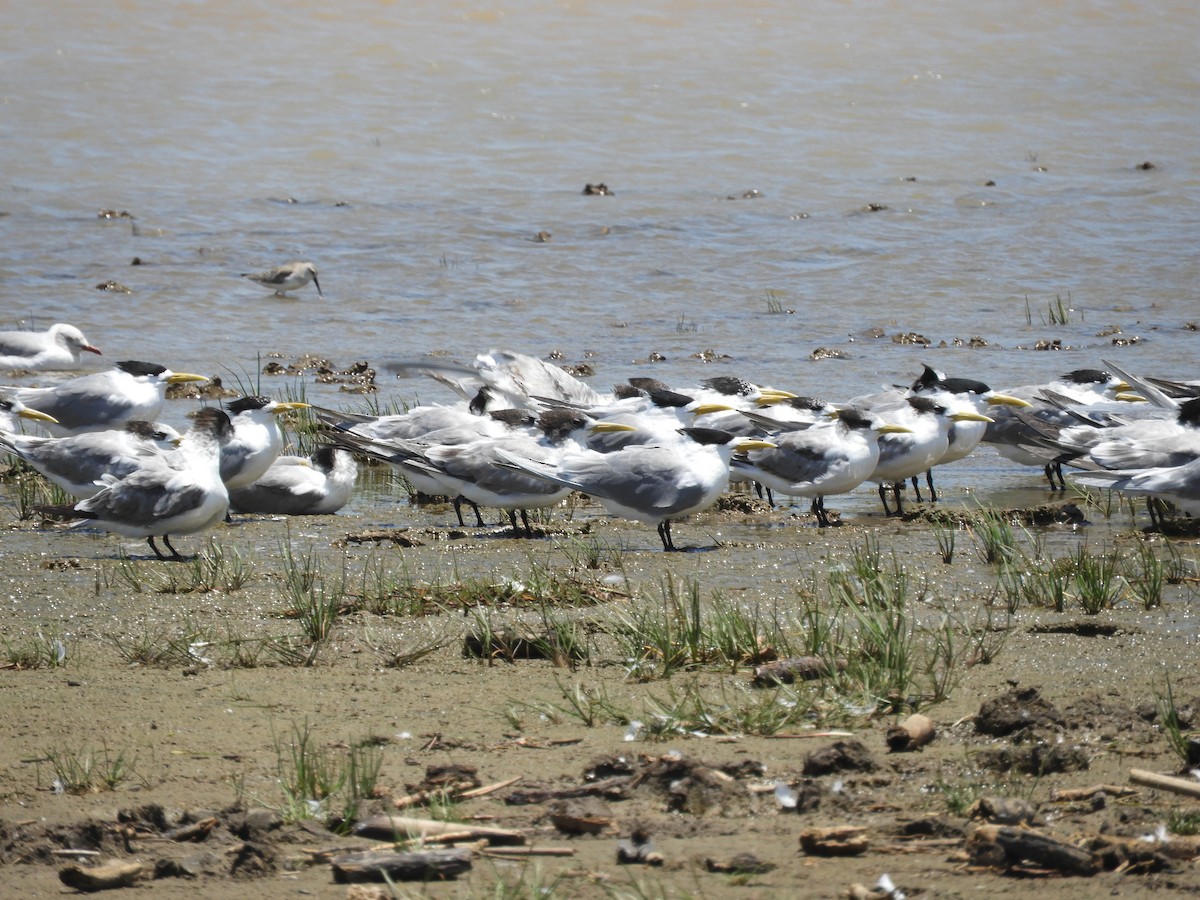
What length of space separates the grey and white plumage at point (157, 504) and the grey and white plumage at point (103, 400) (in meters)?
2.26

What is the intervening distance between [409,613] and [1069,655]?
2.33 metres

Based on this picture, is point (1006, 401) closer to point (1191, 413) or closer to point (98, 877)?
point (1191, 413)

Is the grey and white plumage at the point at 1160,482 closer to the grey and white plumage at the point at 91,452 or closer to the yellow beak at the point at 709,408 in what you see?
the yellow beak at the point at 709,408

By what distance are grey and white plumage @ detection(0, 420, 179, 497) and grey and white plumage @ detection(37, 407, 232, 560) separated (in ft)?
1.65

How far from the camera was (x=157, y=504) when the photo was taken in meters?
Answer: 7.84

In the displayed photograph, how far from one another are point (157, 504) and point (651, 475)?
2386mm

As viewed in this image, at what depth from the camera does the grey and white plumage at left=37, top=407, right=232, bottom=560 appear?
309 inches

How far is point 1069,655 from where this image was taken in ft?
17.8

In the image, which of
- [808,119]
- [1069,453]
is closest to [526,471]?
[1069,453]

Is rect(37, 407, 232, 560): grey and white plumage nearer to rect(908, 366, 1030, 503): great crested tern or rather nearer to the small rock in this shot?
rect(908, 366, 1030, 503): great crested tern

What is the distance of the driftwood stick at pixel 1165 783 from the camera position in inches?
152

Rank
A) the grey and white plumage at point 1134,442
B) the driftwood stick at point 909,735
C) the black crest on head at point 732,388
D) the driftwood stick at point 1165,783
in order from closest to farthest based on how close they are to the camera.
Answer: the driftwood stick at point 1165,783
the driftwood stick at point 909,735
the grey and white plumage at point 1134,442
the black crest on head at point 732,388

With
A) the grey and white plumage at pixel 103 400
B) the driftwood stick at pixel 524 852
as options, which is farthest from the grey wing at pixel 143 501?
the driftwood stick at pixel 524 852

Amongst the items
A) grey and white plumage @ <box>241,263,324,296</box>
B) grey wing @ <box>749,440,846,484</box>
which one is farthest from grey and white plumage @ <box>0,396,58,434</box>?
grey and white plumage @ <box>241,263,324,296</box>
